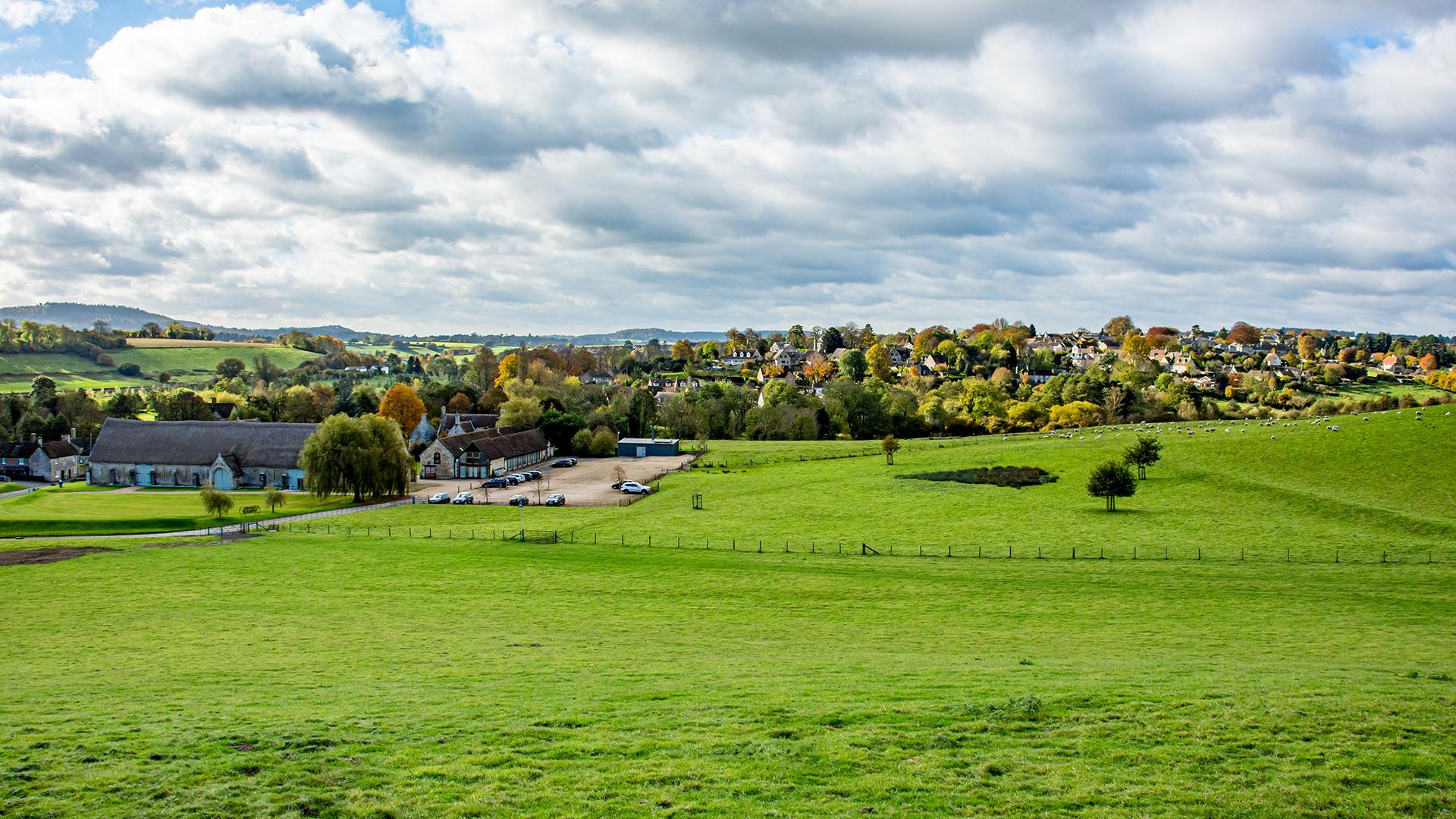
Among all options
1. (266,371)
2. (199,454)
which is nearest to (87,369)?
(266,371)

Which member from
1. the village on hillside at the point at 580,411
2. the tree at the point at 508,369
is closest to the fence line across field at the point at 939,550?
the village on hillside at the point at 580,411

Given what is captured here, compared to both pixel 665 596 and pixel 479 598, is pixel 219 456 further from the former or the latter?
pixel 665 596

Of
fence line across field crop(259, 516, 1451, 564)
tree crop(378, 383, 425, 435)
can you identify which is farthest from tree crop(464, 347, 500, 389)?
fence line across field crop(259, 516, 1451, 564)

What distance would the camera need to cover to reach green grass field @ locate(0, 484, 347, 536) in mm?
51250

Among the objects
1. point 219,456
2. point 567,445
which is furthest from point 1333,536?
point 219,456

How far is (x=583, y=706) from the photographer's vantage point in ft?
52.0

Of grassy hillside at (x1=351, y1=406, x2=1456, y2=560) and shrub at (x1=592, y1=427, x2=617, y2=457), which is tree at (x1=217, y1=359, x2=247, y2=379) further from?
grassy hillside at (x1=351, y1=406, x2=1456, y2=560)

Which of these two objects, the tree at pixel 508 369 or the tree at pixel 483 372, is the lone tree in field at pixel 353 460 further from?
the tree at pixel 508 369

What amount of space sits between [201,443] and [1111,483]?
265ft

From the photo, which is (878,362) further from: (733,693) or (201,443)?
(733,693)

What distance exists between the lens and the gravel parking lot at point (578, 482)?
210 feet

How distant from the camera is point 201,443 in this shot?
77188 millimetres

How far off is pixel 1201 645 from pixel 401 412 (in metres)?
97.8

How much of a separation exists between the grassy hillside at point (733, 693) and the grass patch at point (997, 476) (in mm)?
25071
